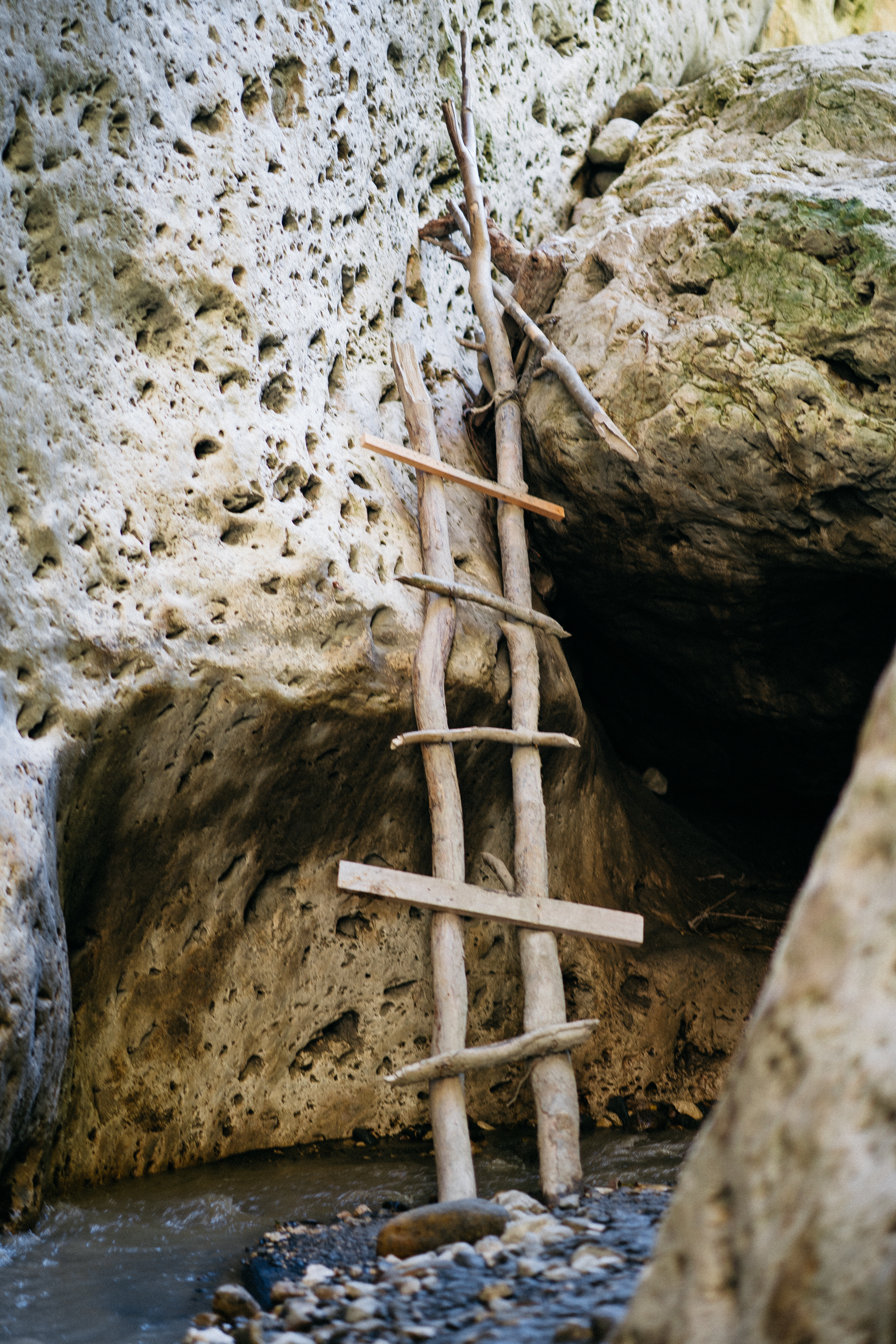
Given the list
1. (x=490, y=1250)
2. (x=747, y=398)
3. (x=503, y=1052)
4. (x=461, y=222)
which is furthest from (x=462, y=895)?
(x=461, y=222)

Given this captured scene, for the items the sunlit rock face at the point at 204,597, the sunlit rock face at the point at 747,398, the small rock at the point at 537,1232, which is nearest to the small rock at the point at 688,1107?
the sunlit rock face at the point at 204,597

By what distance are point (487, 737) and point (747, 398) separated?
6.63ft

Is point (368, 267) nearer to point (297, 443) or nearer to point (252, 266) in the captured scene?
point (252, 266)

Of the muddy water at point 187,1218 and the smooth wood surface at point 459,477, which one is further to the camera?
the smooth wood surface at point 459,477

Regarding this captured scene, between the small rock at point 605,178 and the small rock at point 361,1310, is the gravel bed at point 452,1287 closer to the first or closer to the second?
the small rock at point 361,1310

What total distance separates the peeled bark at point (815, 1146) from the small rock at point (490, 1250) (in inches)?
59.0

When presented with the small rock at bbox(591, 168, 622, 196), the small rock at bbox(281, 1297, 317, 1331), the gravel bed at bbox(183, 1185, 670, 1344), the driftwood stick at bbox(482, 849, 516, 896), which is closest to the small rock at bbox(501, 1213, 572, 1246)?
the gravel bed at bbox(183, 1185, 670, 1344)

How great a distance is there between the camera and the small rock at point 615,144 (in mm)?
6930

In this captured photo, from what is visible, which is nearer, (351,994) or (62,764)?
(62,764)

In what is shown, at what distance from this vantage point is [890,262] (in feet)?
14.9

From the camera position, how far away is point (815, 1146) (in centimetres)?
138

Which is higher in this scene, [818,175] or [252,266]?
[818,175]

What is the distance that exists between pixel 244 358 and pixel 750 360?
2.36m

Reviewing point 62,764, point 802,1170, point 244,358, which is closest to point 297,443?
point 244,358
